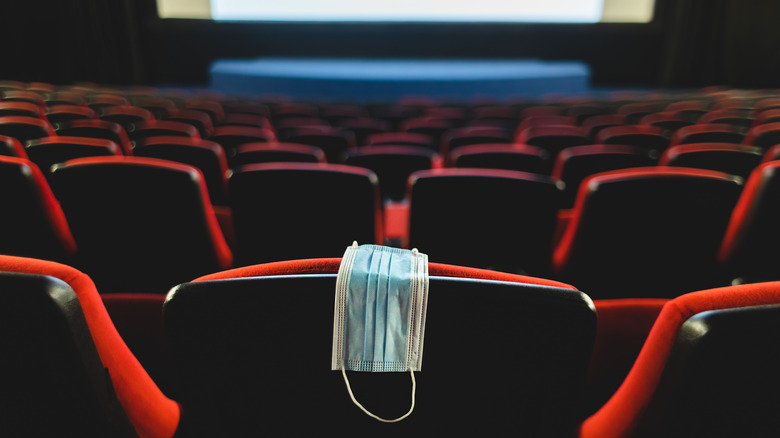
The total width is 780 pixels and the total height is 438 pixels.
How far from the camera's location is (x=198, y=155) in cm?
237

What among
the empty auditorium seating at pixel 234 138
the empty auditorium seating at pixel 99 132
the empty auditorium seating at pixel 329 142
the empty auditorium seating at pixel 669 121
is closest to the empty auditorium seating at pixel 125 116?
the empty auditorium seating at pixel 99 132

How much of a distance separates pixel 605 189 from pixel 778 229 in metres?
0.67

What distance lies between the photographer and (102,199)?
150 centimetres

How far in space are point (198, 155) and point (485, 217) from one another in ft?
5.08

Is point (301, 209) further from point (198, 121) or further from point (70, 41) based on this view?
A: point (70, 41)

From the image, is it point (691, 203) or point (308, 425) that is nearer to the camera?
point (308, 425)

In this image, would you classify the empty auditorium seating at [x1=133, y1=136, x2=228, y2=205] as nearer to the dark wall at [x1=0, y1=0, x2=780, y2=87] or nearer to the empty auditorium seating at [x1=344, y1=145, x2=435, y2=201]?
the empty auditorium seating at [x1=344, y1=145, x2=435, y2=201]

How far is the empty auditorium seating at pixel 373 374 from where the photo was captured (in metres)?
0.62

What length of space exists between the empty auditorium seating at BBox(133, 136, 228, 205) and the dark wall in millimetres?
9541

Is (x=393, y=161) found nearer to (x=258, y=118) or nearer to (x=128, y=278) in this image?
(x=128, y=278)

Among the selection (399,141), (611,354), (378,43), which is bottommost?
(611,354)

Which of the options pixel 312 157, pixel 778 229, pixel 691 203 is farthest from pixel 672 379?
pixel 312 157

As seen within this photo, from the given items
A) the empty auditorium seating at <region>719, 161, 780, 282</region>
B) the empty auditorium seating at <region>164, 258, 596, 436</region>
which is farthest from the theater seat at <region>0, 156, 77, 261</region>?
the empty auditorium seating at <region>719, 161, 780, 282</region>

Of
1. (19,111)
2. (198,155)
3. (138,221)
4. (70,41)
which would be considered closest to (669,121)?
(198,155)
